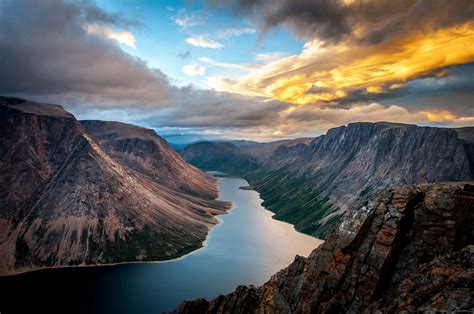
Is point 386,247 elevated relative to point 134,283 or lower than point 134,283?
elevated

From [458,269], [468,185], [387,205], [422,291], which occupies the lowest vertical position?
[422,291]

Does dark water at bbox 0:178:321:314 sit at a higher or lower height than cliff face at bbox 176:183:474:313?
lower

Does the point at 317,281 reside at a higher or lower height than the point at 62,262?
higher

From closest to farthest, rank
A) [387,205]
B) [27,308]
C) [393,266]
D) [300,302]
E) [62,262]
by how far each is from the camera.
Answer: [393,266]
[387,205]
[300,302]
[27,308]
[62,262]

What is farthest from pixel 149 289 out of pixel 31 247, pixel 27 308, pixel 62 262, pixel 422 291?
pixel 422 291

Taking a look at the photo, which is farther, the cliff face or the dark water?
the dark water

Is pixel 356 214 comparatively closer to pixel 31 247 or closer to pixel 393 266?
pixel 393 266

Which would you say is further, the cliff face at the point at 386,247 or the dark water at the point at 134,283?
the dark water at the point at 134,283

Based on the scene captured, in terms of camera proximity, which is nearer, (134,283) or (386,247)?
(386,247)

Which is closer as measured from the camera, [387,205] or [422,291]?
[422,291]

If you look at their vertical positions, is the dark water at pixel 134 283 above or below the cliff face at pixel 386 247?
below

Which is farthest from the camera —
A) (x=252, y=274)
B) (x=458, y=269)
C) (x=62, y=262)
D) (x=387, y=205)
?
(x=62, y=262)
